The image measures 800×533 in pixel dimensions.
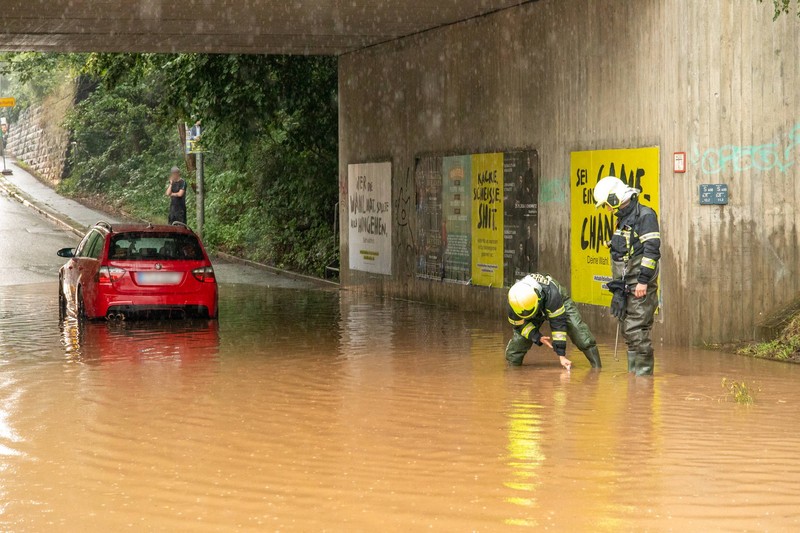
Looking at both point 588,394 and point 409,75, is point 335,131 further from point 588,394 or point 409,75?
point 588,394

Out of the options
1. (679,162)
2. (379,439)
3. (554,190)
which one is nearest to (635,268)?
(679,162)

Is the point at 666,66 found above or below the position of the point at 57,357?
above

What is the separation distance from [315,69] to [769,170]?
13.7 metres

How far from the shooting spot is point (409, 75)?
20.7 m

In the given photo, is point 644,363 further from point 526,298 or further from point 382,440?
point 382,440

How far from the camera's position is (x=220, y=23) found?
18.9 metres

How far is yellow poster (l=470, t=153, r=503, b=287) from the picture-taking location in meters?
18.0

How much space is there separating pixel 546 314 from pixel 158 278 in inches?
253

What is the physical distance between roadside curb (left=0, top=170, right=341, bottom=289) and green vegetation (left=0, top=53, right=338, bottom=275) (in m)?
0.46

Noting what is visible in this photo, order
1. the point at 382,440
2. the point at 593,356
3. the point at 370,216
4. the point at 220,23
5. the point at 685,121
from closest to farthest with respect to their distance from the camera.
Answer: the point at 382,440
the point at 593,356
the point at 685,121
the point at 220,23
the point at 370,216

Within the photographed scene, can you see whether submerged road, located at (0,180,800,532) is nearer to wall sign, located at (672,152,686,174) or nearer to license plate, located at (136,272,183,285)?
license plate, located at (136,272,183,285)

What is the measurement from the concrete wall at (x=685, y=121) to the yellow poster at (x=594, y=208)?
0.15 metres

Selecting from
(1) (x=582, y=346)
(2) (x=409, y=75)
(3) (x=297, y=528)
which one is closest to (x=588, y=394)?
(1) (x=582, y=346)

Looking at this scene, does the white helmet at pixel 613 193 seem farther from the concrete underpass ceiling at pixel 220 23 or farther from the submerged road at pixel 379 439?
the concrete underpass ceiling at pixel 220 23
